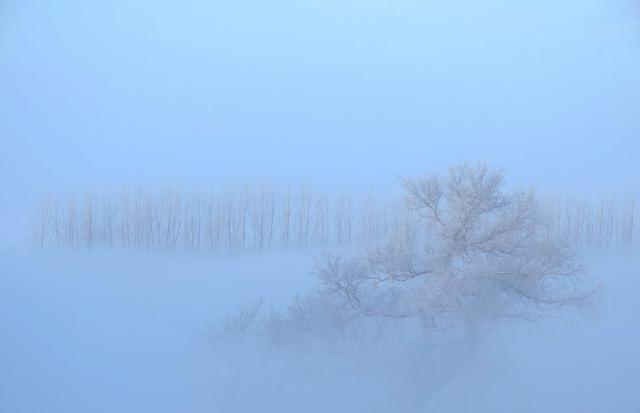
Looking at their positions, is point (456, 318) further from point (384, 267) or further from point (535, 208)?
point (535, 208)

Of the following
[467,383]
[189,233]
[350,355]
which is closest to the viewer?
[467,383]

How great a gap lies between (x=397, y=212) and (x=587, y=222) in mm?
2970

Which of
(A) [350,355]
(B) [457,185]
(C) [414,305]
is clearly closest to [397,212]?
(B) [457,185]

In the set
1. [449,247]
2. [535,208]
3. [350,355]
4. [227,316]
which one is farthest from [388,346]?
[535,208]

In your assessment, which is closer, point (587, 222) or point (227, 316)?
point (227, 316)

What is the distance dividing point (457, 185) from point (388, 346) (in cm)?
197

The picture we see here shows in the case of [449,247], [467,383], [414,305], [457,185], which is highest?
[457,185]

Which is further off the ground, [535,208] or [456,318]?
[535,208]

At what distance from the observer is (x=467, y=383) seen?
5.80 m

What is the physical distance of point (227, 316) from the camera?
6.90 metres

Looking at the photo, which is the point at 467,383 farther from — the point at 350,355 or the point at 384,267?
the point at 384,267

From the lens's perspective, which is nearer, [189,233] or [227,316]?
[227,316]

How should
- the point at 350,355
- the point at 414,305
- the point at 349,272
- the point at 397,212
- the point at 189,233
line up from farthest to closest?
1. the point at 189,233
2. the point at 397,212
3. the point at 349,272
4. the point at 414,305
5. the point at 350,355

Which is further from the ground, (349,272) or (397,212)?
(397,212)
